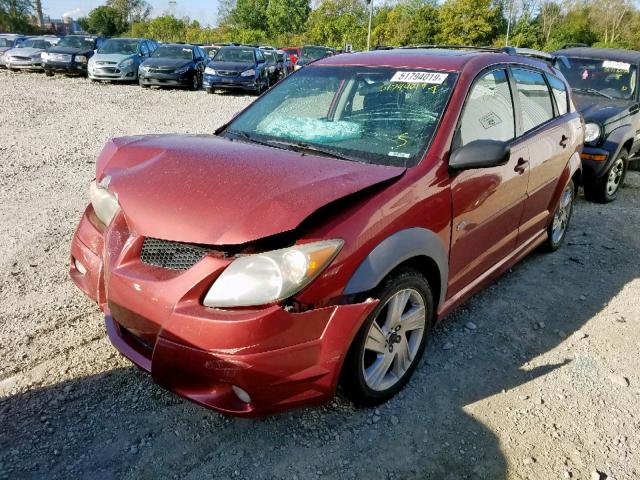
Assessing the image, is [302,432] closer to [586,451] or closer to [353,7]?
[586,451]

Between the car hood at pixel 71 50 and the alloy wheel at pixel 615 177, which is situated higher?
the car hood at pixel 71 50

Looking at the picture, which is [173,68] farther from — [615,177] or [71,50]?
[615,177]

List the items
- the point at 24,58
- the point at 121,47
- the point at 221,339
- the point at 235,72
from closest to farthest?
the point at 221,339, the point at 235,72, the point at 121,47, the point at 24,58

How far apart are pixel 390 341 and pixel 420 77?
1620 millimetres

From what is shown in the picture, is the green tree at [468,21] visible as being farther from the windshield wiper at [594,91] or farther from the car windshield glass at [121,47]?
the windshield wiper at [594,91]

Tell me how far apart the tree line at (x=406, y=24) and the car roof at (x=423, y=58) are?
123ft

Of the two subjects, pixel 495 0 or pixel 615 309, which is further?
pixel 495 0

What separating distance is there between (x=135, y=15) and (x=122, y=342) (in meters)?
81.3

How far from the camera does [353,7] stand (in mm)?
69000

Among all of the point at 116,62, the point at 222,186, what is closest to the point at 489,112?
the point at 222,186

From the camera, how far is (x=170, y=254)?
7.64 ft

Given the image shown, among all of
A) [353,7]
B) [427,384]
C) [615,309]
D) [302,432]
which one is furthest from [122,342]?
[353,7]

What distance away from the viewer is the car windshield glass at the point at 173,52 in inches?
688

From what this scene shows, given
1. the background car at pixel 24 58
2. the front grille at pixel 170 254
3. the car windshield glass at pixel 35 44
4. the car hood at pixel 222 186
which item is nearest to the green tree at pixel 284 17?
the car windshield glass at pixel 35 44
